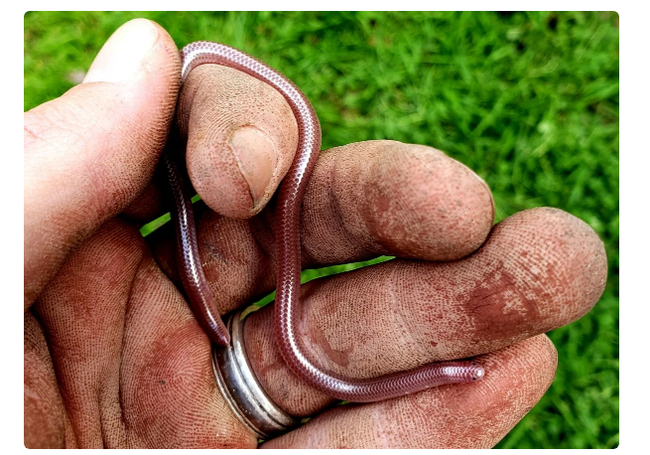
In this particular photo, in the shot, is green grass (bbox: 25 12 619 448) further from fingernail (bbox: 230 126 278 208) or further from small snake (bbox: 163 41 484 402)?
fingernail (bbox: 230 126 278 208)

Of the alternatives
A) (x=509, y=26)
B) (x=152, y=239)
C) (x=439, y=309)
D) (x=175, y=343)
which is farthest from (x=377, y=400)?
(x=509, y=26)

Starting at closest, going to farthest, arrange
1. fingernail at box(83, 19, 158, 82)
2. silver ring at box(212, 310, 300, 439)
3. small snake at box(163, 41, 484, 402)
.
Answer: fingernail at box(83, 19, 158, 82) → small snake at box(163, 41, 484, 402) → silver ring at box(212, 310, 300, 439)

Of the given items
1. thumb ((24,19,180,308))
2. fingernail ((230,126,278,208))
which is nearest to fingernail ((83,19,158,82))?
thumb ((24,19,180,308))

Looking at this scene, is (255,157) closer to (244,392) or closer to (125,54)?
(125,54)

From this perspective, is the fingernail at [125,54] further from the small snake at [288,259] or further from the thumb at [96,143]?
the small snake at [288,259]

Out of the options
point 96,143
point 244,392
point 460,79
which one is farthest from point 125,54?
point 460,79

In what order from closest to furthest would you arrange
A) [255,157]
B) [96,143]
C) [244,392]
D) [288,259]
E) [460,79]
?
[255,157] < [96,143] < [288,259] < [244,392] < [460,79]

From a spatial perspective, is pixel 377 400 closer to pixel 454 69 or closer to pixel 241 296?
pixel 241 296
